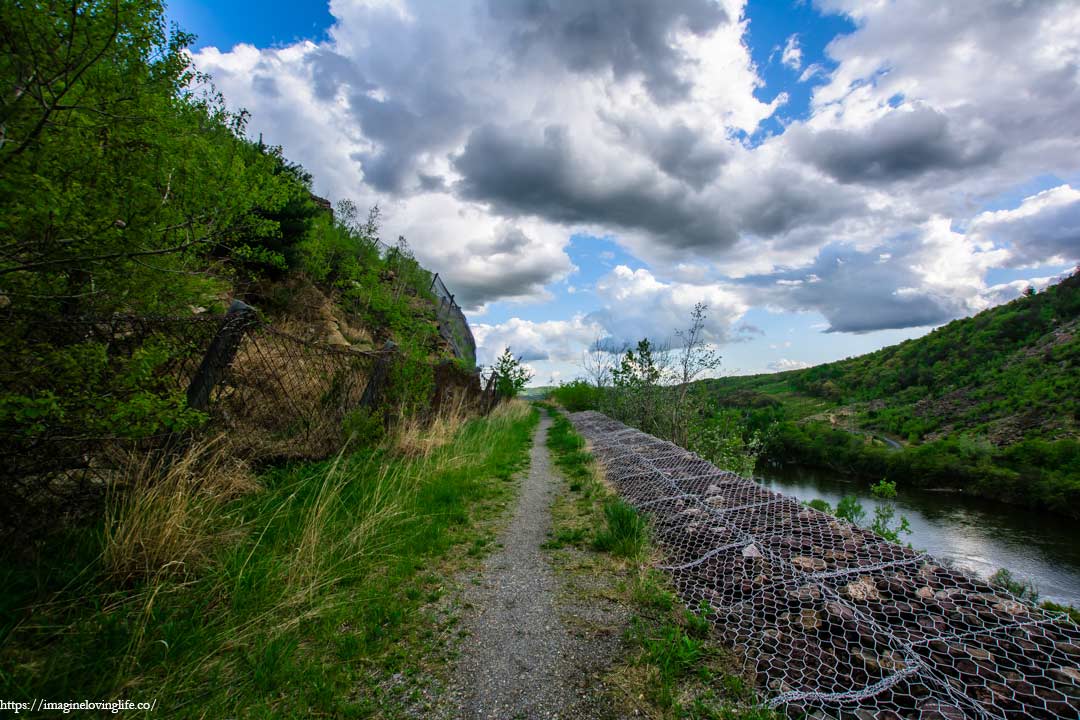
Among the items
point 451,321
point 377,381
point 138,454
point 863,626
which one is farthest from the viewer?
point 451,321

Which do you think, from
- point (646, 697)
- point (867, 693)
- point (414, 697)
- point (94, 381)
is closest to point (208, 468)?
point (94, 381)

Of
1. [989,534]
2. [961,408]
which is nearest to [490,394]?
[989,534]

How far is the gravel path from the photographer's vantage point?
188 centimetres

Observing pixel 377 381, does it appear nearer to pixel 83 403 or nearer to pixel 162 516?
pixel 162 516

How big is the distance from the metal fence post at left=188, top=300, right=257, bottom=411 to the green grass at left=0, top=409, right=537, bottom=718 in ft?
2.99

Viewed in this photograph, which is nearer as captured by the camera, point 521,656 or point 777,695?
point 777,695

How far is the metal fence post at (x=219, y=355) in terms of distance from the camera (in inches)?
128

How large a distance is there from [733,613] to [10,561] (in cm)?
395

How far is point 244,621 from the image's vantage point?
2.13 m

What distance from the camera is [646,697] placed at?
1.88m

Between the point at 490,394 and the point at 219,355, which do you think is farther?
the point at 490,394

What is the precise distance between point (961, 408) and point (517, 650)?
46839 mm

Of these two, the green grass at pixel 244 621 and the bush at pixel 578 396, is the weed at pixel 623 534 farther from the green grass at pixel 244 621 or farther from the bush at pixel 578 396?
the bush at pixel 578 396

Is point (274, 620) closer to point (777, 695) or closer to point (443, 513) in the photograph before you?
point (443, 513)
